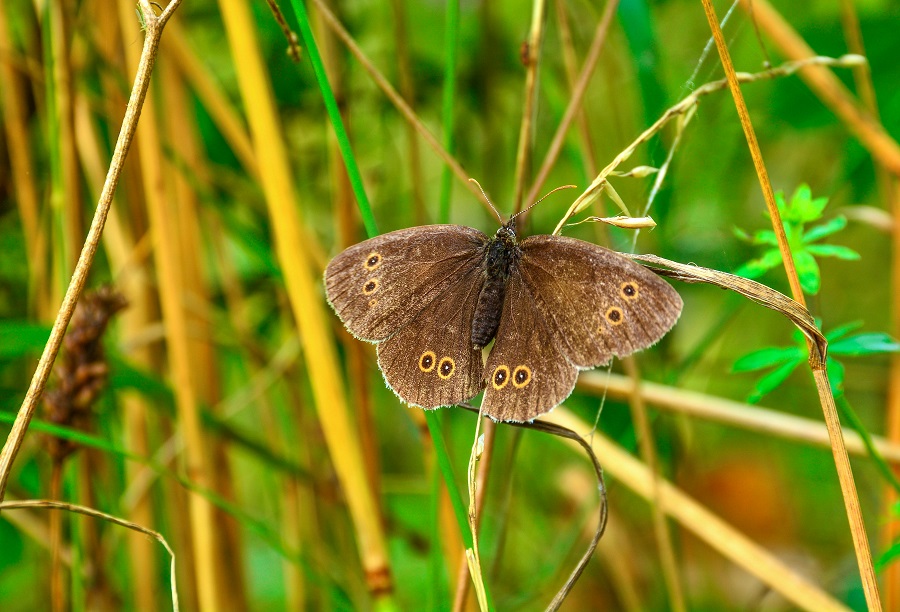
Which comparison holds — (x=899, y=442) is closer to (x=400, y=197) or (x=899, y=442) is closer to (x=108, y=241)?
(x=400, y=197)

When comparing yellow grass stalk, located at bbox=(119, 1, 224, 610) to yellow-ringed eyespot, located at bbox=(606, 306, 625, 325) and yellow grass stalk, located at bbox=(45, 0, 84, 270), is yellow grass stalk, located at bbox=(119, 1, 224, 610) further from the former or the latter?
yellow-ringed eyespot, located at bbox=(606, 306, 625, 325)

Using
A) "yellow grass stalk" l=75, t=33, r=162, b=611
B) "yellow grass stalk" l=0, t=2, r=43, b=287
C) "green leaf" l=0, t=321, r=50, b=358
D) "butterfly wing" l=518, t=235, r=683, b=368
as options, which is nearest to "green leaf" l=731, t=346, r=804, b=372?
"butterfly wing" l=518, t=235, r=683, b=368

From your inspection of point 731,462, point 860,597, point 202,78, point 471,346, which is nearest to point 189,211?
point 202,78

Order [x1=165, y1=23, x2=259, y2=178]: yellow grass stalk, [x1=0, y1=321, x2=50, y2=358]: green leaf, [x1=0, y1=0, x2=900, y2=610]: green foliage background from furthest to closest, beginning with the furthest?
[x1=0, y1=0, x2=900, y2=610]: green foliage background
[x1=165, y1=23, x2=259, y2=178]: yellow grass stalk
[x1=0, y1=321, x2=50, y2=358]: green leaf

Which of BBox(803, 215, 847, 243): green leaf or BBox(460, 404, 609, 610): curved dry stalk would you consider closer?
BBox(460, 404, 609, 610): curved dry stalk

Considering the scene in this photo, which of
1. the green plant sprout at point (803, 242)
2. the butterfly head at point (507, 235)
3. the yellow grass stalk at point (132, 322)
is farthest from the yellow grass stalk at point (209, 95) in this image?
the green plant sprout at point (803, 242)

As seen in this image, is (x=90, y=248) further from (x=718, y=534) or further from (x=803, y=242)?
(x=718, y=534)

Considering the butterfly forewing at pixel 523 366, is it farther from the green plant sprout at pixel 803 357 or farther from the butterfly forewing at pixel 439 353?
the green plant sprout at pixel 803 357
